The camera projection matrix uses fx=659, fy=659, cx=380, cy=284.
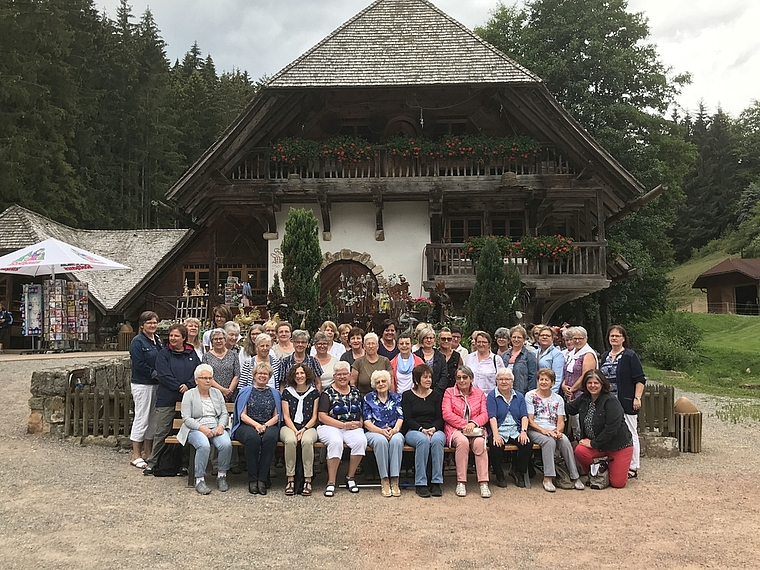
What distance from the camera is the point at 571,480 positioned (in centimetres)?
627

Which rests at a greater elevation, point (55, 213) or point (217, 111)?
point (217, 111)

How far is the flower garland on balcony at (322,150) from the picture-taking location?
14.5 metres

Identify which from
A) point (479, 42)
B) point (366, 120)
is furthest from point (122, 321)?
point (479, 42)

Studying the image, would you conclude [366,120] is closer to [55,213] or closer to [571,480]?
[571,480]

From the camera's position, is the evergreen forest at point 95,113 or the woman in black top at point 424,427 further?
the evergreen forest at point 95,113

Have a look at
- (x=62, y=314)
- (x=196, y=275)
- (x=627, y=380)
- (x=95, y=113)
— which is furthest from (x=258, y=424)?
(x=95, y=113)

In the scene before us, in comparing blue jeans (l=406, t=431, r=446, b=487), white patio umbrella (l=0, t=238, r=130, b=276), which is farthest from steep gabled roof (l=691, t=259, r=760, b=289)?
blue jeans (l=406, t=431, r=446, b=487)

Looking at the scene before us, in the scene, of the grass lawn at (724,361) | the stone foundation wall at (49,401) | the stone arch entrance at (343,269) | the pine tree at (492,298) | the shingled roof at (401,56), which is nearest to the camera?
the stone foundation wall at (49,401)

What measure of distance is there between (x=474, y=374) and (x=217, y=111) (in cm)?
3358

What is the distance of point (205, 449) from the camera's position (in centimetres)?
603

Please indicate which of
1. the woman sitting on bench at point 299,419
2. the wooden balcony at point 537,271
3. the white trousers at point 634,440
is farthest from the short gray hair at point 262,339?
the wooden balcony at point 537,271

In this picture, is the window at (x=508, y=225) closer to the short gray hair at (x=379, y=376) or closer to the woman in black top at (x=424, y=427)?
the woman in black top at (x=424, y=427)

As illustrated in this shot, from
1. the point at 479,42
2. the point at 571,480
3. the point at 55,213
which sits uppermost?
the point at 479,42

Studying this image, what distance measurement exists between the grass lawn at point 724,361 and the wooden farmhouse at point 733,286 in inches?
194
